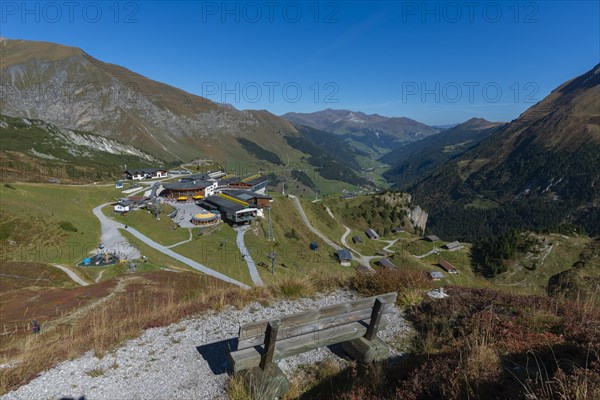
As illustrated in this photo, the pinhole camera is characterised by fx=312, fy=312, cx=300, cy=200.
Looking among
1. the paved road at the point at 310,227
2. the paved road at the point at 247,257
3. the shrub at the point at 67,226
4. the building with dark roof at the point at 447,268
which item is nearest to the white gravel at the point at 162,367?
the paved road at the point at 247,257

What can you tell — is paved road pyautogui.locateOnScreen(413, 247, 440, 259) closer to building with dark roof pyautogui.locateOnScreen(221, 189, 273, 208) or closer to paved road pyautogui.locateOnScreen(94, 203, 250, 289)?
building with dark roof pyautogui.locateOnScreen(221, 189, 273, 208)

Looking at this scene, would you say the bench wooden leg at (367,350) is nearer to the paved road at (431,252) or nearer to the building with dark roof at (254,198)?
the building with dark roof at (254,198)

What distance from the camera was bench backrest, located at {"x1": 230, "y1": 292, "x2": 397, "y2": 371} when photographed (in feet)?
24.5

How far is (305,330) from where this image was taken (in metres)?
7.98

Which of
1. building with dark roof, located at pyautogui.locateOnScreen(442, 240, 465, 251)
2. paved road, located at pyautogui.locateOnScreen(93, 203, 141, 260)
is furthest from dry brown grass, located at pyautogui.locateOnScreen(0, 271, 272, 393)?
building with dark roof, located at pyautogui.locateOnScreen(442, 240, 465, 251)

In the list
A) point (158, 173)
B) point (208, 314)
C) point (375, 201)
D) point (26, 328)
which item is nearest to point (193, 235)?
point (26, 328)

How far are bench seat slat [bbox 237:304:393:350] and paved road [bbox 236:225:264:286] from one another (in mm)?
32546

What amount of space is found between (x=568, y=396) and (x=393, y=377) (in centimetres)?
336

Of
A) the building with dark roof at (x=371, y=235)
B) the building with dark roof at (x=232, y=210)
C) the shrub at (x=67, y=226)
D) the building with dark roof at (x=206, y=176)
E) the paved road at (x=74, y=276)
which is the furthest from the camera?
the building with dark roof at (x=371, y=235)

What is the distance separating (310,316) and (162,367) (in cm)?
470

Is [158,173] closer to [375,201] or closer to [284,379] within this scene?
[375,201]

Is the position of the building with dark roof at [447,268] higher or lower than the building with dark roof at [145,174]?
lower

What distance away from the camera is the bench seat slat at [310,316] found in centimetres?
754

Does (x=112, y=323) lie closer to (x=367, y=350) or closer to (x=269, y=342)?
(x=269, y=342)
